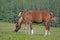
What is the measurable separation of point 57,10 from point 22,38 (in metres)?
18.5

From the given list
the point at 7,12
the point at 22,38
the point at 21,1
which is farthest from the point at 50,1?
the point at 22,38

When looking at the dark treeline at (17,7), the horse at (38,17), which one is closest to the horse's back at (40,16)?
the horse at (38,17)

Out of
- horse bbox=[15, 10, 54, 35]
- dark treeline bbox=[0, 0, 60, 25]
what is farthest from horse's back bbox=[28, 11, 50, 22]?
dark treeline bbox=[0, 0, 60, 25]

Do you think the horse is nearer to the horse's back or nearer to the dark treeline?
the horse's back

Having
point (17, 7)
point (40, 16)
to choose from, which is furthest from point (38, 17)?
point (17, 7)

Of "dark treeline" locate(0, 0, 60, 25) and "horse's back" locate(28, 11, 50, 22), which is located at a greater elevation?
"horse's back" locate(28, 11, 50, 22)

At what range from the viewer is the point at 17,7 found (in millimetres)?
32438

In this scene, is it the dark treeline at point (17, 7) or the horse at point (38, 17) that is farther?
the dark treeline at point (17, 7)

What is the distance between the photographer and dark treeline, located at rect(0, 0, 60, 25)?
30487 mm

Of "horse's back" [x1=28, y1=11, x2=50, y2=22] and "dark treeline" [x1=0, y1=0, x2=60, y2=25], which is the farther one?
"dark treeline" [x1=0, y1=0, x2=60, y2=25]

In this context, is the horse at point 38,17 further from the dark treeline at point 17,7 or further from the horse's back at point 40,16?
→ the dark treeline at point 17,7

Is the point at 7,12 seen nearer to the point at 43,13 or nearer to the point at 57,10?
the point at 57,10

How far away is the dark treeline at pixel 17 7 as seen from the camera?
100 feet

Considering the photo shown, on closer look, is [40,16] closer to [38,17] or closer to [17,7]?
[38,17]
